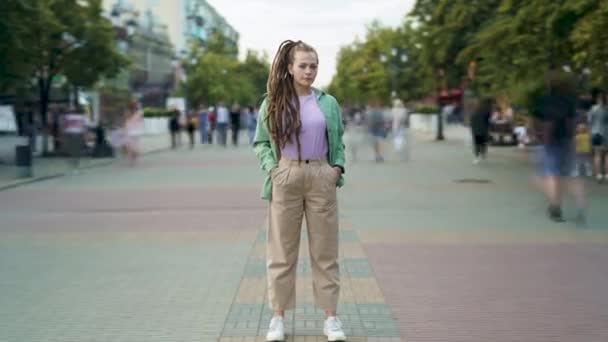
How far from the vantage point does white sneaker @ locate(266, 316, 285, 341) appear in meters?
5.72

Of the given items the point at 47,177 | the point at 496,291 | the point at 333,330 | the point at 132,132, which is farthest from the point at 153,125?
the point at 333,330

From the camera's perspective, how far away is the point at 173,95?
8825 centimetres

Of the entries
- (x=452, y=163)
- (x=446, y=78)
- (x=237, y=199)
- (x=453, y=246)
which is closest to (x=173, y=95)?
(x=446, y=78)

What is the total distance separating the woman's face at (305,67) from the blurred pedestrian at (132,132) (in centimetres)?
2090

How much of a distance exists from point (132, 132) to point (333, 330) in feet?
70.4

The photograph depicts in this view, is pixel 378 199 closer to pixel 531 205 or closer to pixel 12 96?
pixel 531 205

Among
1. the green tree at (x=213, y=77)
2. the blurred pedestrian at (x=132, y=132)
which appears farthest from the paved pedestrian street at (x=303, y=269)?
the green tree at (x=213, y=77)

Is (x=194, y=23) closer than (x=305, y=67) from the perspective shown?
No

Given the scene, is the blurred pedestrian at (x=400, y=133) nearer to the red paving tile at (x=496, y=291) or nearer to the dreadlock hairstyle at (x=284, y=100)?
the red paving tile at (x=496, y=291)

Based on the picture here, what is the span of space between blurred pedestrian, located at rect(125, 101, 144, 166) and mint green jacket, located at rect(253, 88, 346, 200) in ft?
67.9

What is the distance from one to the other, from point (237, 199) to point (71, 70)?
57.1 ft

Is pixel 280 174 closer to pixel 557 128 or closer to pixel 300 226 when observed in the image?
pixel 300 226

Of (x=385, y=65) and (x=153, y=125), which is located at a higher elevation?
(x=385, y=65)

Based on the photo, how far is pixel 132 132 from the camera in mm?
26422
